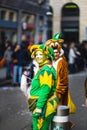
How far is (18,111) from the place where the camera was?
39.1 ft

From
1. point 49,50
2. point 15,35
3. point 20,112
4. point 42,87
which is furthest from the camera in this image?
point 15,35

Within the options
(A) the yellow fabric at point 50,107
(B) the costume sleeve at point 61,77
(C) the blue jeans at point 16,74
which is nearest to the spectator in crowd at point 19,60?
(C) the blue jeans at point 16,74

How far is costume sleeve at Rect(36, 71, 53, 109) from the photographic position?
248 inches

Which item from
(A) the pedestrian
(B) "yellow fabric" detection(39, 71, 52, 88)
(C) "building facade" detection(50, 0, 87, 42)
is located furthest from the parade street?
(C) "building facade" detection(50, 0, 87, 42)

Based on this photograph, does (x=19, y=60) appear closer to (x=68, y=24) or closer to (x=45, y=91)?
(x=68, y=24)

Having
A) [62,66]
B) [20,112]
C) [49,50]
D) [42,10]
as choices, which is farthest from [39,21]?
[49,50]

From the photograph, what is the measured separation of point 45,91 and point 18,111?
568 cm

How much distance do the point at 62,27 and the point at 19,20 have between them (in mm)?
3185

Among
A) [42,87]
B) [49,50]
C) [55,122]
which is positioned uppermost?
[49,50]

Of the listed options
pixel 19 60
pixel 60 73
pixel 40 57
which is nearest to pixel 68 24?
pixel 19 60

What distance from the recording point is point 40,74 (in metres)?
6.48

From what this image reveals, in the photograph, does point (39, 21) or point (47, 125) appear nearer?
point (47, 125)

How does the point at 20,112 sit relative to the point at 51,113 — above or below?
below

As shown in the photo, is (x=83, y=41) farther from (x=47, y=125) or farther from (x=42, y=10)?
(x=47, y=125)
